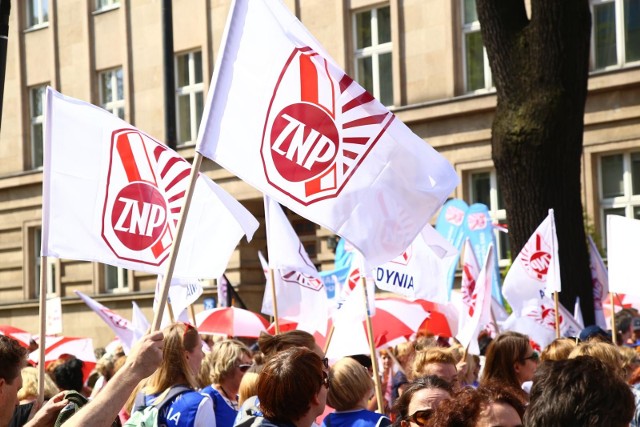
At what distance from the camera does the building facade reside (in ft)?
63.6

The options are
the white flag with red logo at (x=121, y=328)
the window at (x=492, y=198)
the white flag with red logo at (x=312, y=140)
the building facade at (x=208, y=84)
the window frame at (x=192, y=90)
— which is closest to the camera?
the white flag with red logo at (x=312, y=140)

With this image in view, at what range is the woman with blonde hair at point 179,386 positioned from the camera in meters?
5.70

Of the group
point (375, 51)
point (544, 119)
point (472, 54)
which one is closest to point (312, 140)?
point (544, 119)

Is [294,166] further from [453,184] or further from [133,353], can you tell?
[133,353]

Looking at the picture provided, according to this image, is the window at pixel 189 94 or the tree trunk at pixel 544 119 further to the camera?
the window at pixel 189 94

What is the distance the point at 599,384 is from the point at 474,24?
1845 centimetres

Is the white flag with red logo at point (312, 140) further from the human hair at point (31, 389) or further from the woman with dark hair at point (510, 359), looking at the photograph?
the human hair at point (31, 389)

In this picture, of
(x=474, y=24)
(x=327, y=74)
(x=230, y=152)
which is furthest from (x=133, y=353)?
(x=474, y=24)

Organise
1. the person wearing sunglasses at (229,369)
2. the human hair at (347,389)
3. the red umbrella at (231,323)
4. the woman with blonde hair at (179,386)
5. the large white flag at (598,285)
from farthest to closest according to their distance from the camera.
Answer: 1. the red umbrella at (231,323)
2. the large white flag at (598,285)
3. the person wearing sunglasses at (229,369)
4. the human hair at (347,389)
5. the woman with blonde hair at (179,386)

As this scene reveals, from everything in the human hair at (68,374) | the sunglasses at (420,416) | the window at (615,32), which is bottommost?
the human hair at (68,374)

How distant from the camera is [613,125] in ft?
62.8

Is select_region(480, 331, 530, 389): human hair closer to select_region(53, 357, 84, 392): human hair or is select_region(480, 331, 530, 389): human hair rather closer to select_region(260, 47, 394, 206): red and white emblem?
select_region(260, 47, 394, 206): red and white emblem

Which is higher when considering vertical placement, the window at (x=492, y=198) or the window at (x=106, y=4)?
the window at (x=106, y=4)

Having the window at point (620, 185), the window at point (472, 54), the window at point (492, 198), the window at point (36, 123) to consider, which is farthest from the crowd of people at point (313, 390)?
the window at point (36, 123)
